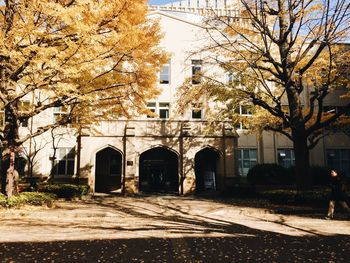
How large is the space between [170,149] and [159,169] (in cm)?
427

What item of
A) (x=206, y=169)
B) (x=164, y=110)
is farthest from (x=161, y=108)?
(x=206, y=169)

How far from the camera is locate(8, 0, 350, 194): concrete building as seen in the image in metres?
20.1

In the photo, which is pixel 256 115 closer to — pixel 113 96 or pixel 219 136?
pixel 219 136

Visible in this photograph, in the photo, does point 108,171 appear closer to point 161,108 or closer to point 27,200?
point 161,108

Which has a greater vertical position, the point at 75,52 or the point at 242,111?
the point at 242,111

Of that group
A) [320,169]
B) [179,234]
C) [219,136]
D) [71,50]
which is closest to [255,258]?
[179,234]

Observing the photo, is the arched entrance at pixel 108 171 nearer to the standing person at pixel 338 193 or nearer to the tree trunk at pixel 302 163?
the tree trunk at pixel 302 163

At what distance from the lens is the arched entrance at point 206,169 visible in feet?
72.7

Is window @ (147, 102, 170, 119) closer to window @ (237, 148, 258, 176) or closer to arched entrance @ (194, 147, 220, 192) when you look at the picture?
arched entrance @ (194, 147, 220, 192)

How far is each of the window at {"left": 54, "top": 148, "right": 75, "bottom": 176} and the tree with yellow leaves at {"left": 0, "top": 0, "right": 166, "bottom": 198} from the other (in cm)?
892

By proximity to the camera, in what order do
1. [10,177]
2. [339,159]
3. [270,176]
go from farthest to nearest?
1. [339,159]
2. [270,176]
3. [10,177]

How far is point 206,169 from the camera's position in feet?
77.8

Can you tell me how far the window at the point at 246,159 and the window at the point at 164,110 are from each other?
685 cm

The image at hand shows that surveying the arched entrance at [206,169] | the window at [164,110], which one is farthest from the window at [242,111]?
the window at [164,110]
